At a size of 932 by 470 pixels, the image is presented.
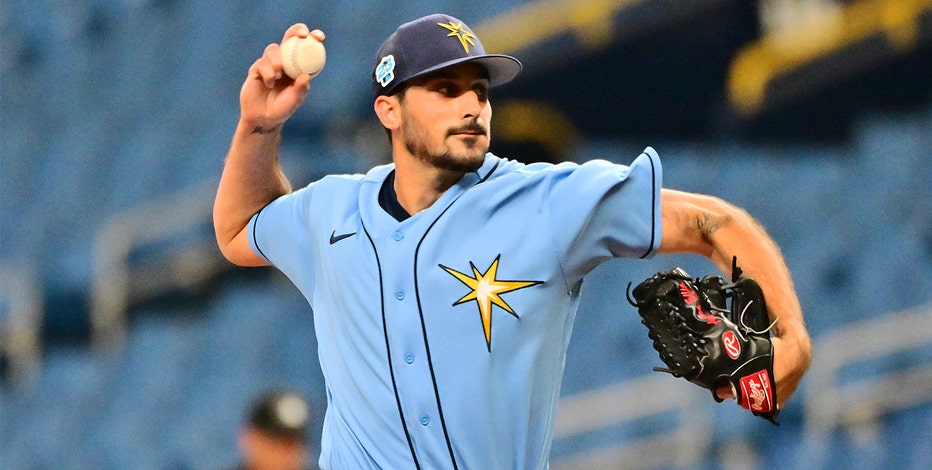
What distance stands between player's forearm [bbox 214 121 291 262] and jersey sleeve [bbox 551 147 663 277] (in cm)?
78

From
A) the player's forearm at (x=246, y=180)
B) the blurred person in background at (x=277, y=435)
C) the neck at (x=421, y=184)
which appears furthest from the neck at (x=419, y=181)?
the blurred person in background at (x=277, y=435)

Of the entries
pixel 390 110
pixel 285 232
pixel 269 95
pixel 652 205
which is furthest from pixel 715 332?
pixel 269 95

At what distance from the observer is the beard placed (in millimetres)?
2555

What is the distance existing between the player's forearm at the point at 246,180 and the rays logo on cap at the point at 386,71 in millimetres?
310

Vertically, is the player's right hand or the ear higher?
the player's right hand

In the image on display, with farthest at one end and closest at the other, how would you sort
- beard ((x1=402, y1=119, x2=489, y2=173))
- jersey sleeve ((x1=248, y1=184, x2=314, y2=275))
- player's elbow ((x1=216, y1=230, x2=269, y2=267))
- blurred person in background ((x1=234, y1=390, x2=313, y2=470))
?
Answer: blurred person in background ((x1=234, y1=390, x2=313, y2=470)) → player's elbow ((x1=216, y1=230, x2=269, y2=267)) → jersey sleeve ((x1=248, y1=184, x2=314, y2=275)) → beard ((x1=402, y1=119, x2=489, y2=173))

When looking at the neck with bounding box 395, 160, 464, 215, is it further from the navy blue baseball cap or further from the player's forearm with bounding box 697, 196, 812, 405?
the player's forearm with bounding box 697, 196, 812, 405

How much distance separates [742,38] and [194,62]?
9.80ft

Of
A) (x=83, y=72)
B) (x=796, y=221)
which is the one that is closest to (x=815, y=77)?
(x=796, y=221)

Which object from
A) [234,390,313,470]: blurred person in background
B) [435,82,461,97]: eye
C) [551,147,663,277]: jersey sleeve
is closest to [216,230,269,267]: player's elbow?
[435,82,461,97]: eye

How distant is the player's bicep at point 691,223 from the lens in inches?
94.0

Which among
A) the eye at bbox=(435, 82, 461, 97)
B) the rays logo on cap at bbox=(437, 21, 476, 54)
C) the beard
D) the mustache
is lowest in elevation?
the beard

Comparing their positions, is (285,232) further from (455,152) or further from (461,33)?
(461,33)

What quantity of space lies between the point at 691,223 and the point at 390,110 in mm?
704
